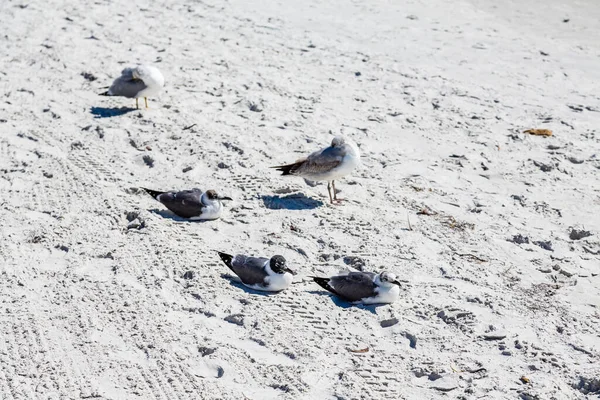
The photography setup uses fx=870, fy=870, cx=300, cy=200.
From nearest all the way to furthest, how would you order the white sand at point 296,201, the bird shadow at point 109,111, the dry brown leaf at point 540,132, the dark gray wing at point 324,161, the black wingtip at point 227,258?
the white sand at point 296,201, the black wingtip at point 227,258, the dark gray wing at point 324,161, the dry brown leaf at point 540,132, the bird shadow at point 109,111

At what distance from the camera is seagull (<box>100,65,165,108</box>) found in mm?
8547

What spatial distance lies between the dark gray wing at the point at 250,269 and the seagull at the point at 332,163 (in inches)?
51.7

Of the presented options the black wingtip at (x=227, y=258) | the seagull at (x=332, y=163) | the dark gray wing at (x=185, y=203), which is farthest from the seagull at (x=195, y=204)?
the seagull at (x=332, y=163)

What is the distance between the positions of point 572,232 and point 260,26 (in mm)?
5410

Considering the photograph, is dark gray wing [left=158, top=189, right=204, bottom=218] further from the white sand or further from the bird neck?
the bird neck

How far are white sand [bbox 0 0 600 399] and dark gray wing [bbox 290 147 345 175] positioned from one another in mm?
281

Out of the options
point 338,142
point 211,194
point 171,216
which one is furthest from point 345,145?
point 171,216

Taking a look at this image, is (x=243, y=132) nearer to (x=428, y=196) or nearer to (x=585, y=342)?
(x=428, y=196)

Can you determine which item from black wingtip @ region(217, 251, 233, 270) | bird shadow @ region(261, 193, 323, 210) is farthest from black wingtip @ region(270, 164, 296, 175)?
black wingtip @ region(217, 251, 233, 270)

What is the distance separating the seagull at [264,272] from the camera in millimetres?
5696

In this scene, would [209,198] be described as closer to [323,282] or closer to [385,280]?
[323,282]

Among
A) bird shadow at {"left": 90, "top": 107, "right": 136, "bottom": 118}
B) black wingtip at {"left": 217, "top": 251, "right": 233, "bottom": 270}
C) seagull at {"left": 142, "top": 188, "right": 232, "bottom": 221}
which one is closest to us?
black wingtip at {"left": 217, "top": 251, "right": 233, "bottom": 270}

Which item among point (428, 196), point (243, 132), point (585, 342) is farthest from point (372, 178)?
point (585, 342)

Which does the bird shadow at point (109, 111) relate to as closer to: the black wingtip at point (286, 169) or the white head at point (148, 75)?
the white head at point (148, 75)
